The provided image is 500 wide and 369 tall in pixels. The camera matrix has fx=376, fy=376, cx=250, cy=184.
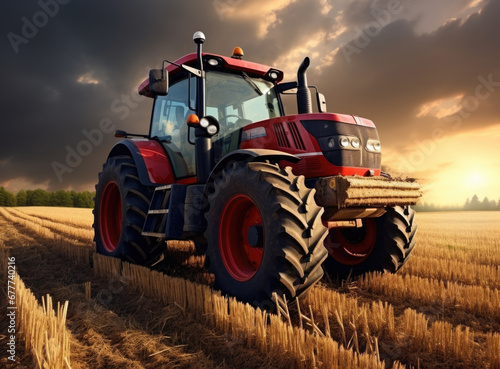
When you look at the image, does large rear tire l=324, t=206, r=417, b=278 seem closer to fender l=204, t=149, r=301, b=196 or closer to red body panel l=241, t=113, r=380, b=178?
red body panel l=241, t=113, r=380, b=178

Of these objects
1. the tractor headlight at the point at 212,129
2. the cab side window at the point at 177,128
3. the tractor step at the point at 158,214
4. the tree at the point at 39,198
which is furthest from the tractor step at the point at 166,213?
the tree at the point at 39,198

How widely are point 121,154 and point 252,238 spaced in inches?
154

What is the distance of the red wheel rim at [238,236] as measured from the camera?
12.5ft

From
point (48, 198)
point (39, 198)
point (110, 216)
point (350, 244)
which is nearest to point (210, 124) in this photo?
point (350, 244)

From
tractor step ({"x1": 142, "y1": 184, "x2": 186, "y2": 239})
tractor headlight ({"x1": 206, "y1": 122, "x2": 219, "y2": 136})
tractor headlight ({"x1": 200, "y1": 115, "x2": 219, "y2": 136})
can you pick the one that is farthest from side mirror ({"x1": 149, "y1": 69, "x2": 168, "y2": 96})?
tractor step ({"x1": 142, "y1": 184, "x2": 186, "y2": 239})

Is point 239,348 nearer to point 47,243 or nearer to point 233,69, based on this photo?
point 233,69

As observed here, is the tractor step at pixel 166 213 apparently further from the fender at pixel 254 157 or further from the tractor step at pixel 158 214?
the fender at pixel 254 157

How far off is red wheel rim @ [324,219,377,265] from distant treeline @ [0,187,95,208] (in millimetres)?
55485

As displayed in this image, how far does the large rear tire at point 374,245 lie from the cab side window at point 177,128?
2262 millimetres

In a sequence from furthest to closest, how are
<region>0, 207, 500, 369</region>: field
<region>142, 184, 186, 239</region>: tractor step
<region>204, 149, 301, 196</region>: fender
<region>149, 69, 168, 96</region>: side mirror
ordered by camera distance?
1. <region>142, 184, 186, 239</region>: tractor step
2. <region>149, 69, 168, 96</region>: side mirror
3. <region>204, 149, 301, 196</region>: fender
4. <region>0, 207, 500, 369</region>: field

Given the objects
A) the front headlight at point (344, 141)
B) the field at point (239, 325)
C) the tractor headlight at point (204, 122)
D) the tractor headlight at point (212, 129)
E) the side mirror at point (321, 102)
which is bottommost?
the field at point (239, 325)

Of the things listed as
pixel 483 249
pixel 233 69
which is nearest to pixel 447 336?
pixel 233 69

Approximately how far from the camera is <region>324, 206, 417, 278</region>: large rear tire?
15.4 feet

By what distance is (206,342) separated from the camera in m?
3.00
